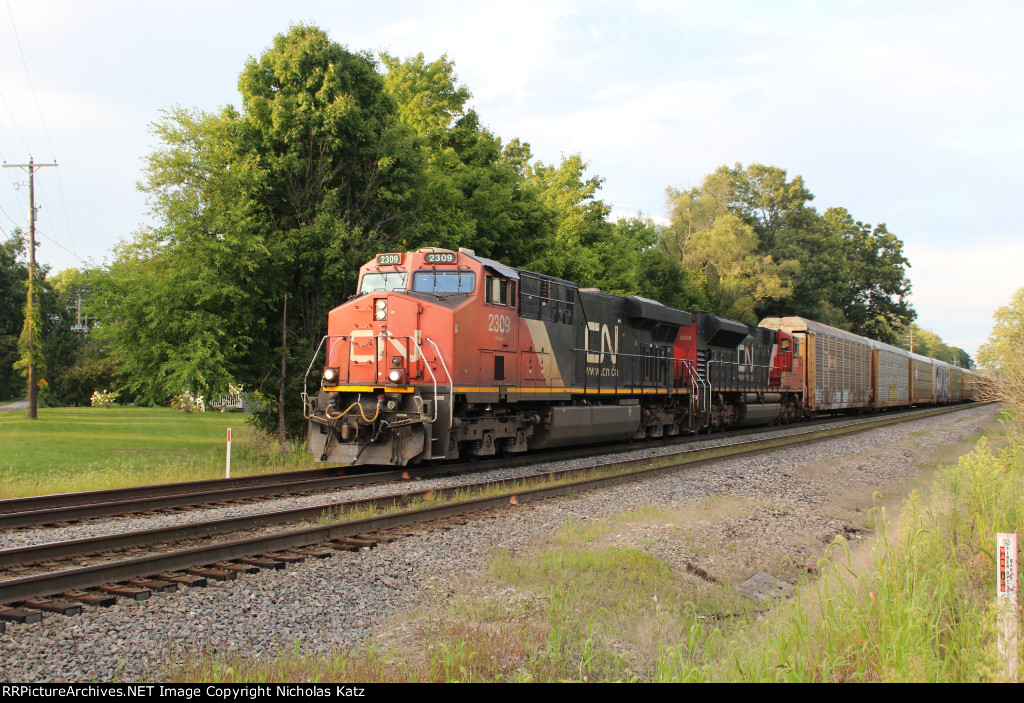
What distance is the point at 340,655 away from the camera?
177 inches

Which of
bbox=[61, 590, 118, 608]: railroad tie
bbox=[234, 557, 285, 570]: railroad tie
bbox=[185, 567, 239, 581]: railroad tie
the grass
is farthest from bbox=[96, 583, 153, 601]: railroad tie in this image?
the grass

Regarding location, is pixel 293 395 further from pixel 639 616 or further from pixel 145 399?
pixel 639 616

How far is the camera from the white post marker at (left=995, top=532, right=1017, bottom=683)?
3.61 metres

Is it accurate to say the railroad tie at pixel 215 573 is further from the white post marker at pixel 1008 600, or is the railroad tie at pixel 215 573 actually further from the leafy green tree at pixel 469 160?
the leafy green tree at pixel 469 160

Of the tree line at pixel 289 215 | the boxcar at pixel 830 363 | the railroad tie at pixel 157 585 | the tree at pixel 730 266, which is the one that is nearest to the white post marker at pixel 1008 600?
the railroad tie at pixel 157 585

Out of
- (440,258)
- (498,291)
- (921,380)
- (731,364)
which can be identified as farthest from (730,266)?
(440,258)

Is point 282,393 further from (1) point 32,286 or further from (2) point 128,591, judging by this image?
(1) point 32,286

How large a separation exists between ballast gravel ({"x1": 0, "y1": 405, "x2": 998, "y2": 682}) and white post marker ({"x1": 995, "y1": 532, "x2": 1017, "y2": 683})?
11.8ft

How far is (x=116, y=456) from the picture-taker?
17.2 meters

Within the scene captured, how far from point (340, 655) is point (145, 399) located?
41.8ft

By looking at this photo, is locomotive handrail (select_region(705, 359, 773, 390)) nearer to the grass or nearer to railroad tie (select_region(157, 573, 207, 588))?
the grass

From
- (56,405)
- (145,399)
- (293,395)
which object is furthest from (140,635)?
(56,405)

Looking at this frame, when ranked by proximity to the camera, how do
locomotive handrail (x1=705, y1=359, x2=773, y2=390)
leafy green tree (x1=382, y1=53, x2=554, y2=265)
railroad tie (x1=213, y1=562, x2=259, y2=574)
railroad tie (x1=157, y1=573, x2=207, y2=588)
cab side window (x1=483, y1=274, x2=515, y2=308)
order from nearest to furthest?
railroad tie (x1=157, y1=573, x2=207, y2=588)
railroad tie (x1=213, y1=562, x2=259, y2=574)
cab side window (x1=483, y1=274, x2=515, y2=308)
locomotive handrail (x1=705, y1=359, x2=773, y2=390)
leafy green tree (x1=382, y1=53, x2=554, y2=265)

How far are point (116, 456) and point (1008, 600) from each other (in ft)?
60.3
